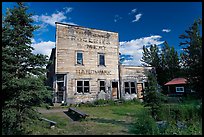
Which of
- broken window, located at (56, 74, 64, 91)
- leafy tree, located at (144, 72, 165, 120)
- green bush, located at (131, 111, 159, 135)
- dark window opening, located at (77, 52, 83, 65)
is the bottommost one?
green bush, located at (131, 111, 159, 135)

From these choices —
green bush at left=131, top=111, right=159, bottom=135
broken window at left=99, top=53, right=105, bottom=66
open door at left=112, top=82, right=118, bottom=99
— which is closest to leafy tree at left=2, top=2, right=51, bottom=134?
green bush at left=131, top=111, right=159, bottom=135

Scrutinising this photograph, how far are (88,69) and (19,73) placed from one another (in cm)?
1109

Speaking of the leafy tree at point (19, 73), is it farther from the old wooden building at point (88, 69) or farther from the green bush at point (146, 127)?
the old wooden building at point (88, 69)

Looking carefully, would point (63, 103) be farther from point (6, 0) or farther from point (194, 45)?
point (194, 45)

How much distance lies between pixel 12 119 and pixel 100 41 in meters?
14.1

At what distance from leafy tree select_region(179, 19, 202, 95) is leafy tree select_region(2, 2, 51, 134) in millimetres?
5718

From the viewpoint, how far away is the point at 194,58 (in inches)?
222

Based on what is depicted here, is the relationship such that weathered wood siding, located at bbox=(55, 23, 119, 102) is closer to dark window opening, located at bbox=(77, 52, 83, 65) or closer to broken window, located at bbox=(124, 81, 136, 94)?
dark window opening, located at bbox=(77, 52, 83, 65)

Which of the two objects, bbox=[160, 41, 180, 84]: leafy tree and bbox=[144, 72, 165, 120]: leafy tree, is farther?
bbox=[160, 41, 180, 84]: leafy tree

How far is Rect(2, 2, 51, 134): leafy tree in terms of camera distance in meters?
5.32

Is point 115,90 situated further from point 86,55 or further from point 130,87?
point 86,55

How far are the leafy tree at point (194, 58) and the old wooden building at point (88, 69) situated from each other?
38.2ft

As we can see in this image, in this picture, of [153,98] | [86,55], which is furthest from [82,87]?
[153,98]

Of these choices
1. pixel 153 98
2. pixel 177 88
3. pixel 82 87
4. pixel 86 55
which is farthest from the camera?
pixel 177 88
